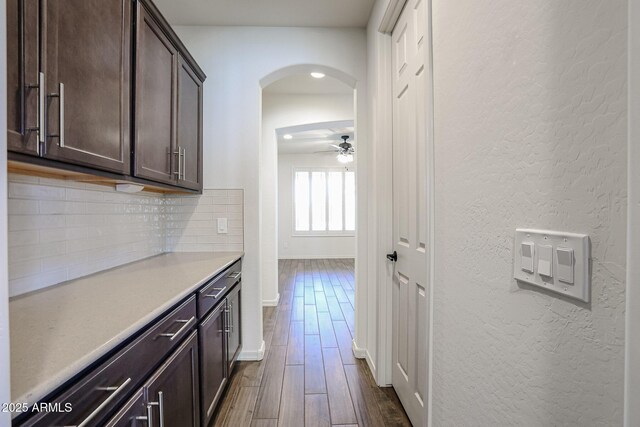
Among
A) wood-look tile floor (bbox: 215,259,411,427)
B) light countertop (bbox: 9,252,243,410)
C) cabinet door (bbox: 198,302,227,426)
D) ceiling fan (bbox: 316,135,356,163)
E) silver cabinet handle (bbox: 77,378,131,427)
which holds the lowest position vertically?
wood-look tile floor (bbox: 215,259,411,427)

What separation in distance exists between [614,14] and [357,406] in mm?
2122

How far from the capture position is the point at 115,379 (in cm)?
86

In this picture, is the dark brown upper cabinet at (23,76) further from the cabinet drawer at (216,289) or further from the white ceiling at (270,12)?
the white ceiling at (270,12)

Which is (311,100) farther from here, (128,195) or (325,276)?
(325,276)

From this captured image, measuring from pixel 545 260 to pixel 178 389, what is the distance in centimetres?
138

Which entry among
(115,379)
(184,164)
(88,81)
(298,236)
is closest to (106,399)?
(115,379)

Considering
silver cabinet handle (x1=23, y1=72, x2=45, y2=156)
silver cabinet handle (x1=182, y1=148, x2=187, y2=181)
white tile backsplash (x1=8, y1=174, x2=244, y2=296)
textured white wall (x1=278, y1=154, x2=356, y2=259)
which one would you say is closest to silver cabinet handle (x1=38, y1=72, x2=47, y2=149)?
silver cabinet handle (x1=23, y1=72, x2=45, y2=156)

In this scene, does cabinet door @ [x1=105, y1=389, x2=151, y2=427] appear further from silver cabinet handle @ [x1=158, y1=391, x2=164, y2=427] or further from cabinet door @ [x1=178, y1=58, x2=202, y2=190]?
cabinet door @ [x1=178, y1=58, x2=202, y2=190]

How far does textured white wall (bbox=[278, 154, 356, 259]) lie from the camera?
25.6 ft

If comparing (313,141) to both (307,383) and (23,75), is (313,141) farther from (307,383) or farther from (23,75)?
(23,75)

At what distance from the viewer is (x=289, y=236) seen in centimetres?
794

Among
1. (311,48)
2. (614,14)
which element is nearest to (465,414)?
(614,14)

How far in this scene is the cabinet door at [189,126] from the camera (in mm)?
2064

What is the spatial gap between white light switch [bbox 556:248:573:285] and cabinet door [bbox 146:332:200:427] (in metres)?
1.23
